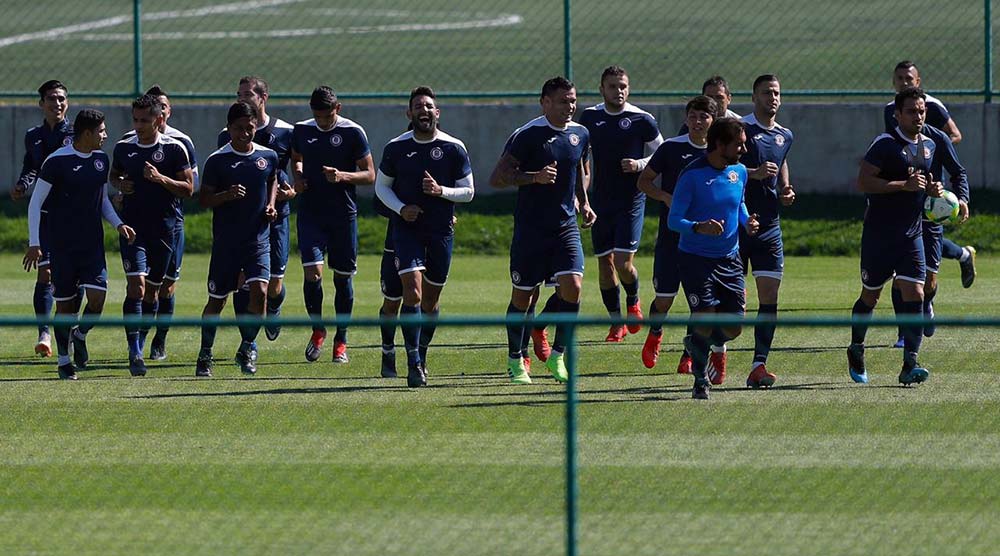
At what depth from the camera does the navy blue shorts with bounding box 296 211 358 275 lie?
14242 millimetres

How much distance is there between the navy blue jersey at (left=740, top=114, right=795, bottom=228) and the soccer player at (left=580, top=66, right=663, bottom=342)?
169 cm

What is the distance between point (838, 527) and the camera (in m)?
8.41

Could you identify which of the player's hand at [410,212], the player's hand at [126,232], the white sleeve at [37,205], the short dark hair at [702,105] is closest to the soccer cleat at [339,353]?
the player's hand at [410,212]

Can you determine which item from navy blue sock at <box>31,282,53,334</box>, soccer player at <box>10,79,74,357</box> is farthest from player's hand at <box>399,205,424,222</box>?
navy blue sock at <box>31,282,53,334</box>

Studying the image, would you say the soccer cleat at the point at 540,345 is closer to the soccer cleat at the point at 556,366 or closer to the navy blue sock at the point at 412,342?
the soccer cleat at the point at 556,366

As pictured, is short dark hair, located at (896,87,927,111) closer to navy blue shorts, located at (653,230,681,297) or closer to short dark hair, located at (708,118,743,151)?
short dark hair, located at (708,118,743,151)

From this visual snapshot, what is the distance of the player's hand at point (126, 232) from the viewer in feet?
42.9

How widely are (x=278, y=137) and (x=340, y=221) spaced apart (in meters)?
1.17

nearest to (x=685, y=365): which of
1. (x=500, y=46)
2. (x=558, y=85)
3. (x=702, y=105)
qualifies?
(x=702, y=105)

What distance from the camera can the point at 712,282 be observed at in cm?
1177

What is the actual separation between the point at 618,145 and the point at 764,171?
2250 mm

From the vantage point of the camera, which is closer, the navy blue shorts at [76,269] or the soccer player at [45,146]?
the navy blue shorts at [76,269]

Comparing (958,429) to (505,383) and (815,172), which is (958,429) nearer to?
(505,383)

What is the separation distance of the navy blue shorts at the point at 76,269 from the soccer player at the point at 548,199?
123 inches
